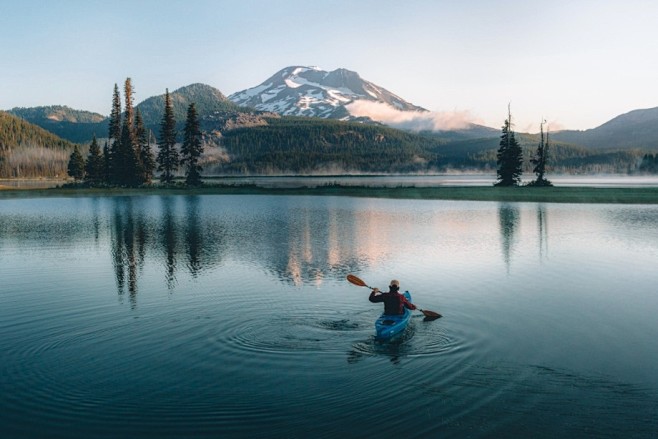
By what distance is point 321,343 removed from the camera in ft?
50.2

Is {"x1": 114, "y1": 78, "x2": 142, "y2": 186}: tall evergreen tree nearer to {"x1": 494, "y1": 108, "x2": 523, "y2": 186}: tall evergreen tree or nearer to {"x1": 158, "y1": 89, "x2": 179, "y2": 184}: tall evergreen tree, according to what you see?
{"x1": 158, "y1": 89, "x2": 179, "y2": 184}: tall evergreen tree

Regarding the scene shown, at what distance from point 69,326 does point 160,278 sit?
771 cm

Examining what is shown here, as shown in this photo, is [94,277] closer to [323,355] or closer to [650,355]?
[323,355]

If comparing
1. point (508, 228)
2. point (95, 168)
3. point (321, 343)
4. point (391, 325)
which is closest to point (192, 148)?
point (95, 168)

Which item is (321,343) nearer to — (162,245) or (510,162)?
(162,245)

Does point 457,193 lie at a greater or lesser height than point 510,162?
lesser

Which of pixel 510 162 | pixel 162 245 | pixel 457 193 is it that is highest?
pixel 510 162

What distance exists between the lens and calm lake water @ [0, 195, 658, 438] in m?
10.7

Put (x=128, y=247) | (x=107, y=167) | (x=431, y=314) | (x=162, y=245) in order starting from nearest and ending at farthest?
(x=431, y=314), (x=128, y=247), (x=162, y=245), (x=107, y=167)

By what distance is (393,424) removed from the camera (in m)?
10.5

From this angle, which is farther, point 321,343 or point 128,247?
point 128,247

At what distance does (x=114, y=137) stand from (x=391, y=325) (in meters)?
119

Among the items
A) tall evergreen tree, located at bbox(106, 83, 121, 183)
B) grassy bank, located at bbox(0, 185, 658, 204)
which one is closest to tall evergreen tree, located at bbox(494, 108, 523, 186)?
grassy bank, located at bbox(0, 185, 658, 204)

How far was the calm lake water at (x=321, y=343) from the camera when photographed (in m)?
10.7
